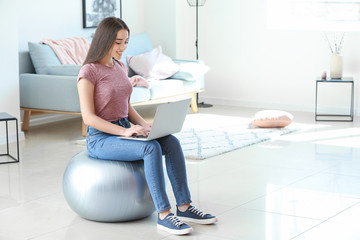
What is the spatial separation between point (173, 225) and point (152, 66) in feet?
12.5

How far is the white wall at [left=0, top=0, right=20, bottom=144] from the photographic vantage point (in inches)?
211

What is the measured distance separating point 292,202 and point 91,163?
1190 mm

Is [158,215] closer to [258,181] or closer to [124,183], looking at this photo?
[124,183]

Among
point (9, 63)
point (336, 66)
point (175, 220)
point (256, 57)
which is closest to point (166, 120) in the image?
point (175, 220)

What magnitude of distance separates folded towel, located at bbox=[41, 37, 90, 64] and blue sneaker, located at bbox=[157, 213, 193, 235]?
10.7ft

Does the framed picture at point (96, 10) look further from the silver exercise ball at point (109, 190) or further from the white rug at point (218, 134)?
the silver exercise ball at point (109, 190)

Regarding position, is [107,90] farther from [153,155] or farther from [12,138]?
[12,138]

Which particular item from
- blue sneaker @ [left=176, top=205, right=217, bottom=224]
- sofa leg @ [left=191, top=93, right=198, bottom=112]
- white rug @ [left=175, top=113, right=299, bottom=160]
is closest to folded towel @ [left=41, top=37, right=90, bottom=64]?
white rug @ [left=175, top=113, right=299, bottom=160]

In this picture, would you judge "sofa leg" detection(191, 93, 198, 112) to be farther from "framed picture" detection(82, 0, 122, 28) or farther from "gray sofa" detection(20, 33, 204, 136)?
"framed picture" detection(82, 0, 122, 28)

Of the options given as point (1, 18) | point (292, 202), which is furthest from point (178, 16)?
point (292, 202)

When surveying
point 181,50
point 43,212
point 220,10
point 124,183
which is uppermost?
point 220,10

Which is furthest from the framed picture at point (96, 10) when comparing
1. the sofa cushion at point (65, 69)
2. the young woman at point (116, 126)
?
the young woman at point (116, 126)

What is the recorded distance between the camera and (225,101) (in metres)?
7.80

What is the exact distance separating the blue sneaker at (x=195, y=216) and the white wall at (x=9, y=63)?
2614mm
